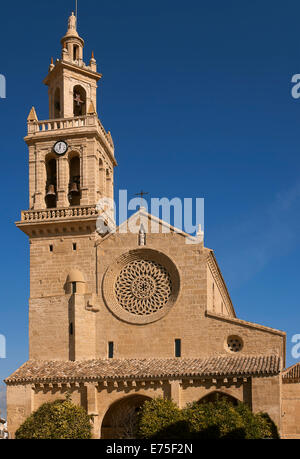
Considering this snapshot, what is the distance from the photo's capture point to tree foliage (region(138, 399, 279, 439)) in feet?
88.1

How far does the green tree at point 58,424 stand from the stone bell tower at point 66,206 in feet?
11.7

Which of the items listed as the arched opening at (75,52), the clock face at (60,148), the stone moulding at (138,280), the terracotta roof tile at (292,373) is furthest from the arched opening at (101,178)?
the terracotta roof tile at (292,373)

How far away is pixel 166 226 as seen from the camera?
116ft

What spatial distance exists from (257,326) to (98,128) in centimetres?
1332

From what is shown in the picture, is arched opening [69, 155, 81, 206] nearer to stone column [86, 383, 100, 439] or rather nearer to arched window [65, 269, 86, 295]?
arched window [65, 269, 86, 295]

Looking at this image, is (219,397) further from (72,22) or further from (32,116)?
(72,22)

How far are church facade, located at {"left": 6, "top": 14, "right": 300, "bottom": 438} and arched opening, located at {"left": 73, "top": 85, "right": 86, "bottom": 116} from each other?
67 millimetres

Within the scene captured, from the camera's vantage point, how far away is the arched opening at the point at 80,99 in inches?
1543

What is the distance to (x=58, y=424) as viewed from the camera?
97.8ft

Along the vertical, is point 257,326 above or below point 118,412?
above

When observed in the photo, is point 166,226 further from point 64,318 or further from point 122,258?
point 64,318

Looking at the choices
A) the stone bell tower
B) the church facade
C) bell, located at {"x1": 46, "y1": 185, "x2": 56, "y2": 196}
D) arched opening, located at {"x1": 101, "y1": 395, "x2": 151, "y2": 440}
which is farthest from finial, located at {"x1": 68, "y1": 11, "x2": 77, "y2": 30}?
arched opening, located at {"x1": 101, "y1": 395, "x2": 151, "y2": 440}

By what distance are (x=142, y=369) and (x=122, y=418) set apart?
253 cm

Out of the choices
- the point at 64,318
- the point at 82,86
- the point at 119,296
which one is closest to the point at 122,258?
the point at 119,296
